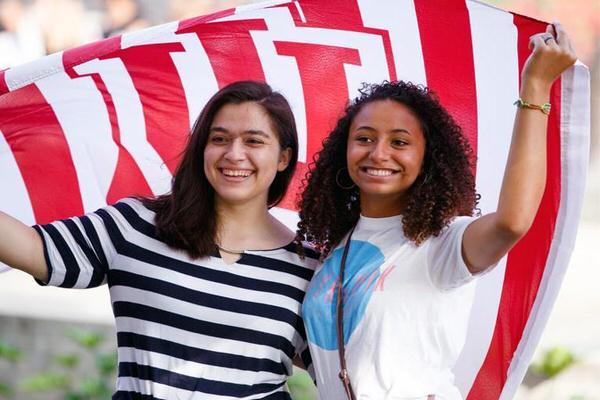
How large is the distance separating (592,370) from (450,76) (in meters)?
2.51

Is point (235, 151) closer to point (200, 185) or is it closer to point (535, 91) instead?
point (200, 185)

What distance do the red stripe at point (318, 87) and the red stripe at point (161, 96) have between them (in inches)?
13.1

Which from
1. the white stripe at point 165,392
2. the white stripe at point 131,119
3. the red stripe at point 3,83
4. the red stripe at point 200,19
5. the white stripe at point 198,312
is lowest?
the white stripe at point 165,392

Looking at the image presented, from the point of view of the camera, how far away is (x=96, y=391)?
514 cm

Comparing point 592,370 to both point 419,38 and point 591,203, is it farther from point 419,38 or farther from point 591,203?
point 591,203

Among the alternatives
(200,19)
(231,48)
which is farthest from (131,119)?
(200,19)

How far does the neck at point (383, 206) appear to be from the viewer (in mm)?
2752

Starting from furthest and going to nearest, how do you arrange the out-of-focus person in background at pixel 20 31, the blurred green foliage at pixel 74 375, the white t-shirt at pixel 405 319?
the out-of-focus person in background at pixel 20 31 → the blurred green foliage at pixel 74 375 → the white t-shirt at pixel 405 319

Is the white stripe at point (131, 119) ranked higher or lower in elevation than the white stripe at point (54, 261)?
higher

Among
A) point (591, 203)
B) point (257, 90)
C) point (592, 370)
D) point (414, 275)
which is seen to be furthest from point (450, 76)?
point (591, 203)

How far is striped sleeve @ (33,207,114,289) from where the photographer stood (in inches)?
106

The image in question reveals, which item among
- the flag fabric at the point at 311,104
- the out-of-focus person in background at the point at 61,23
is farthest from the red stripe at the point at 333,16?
the out-of-focus person in background at the point at 61,23

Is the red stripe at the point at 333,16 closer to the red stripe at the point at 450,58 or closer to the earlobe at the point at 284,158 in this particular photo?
the red stripe at the point at 450,58

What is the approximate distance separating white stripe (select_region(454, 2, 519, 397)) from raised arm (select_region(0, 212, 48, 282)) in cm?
128
